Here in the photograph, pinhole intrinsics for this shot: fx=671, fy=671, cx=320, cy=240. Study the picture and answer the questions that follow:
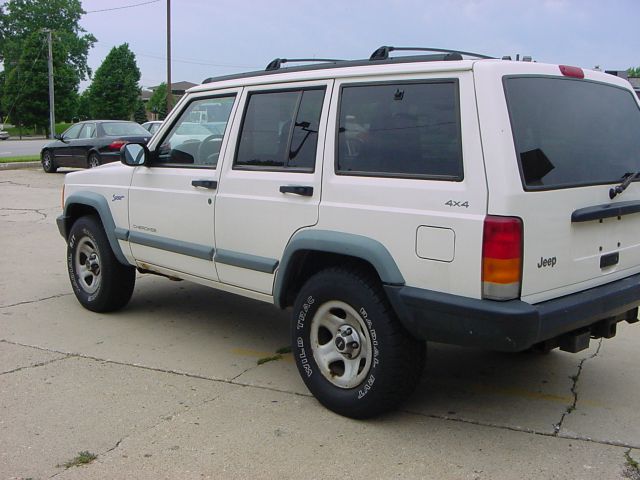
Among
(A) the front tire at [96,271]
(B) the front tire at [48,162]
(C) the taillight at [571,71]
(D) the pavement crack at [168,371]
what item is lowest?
(D) the pavement crack at [168,371]

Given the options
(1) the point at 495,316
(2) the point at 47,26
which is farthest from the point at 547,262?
(2) the point at 47,26

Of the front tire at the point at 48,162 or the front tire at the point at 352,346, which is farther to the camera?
the front tire at the point at 48,162

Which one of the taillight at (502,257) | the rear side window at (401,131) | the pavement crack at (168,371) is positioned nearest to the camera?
the taillight at (502,257)

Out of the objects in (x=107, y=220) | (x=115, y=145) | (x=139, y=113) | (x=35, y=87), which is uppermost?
(x=35, y=87)

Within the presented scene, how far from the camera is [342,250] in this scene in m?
3.72

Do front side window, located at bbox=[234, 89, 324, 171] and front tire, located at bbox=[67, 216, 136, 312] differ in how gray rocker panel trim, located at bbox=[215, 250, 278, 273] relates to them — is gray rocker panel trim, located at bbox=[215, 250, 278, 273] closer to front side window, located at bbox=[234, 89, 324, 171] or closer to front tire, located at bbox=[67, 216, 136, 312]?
front side window, located at bbox=[234, 89, 324, 171]

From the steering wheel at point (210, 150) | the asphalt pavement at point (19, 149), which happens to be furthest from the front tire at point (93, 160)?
the asphalt pavement at point (19, 149)

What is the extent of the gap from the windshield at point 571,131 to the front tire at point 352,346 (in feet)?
3.41

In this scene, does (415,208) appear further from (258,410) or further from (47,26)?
(47,26)

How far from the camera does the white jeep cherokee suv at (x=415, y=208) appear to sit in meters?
3.24

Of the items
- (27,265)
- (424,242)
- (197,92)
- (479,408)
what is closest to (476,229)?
(424,242)

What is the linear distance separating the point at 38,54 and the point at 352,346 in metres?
63.3

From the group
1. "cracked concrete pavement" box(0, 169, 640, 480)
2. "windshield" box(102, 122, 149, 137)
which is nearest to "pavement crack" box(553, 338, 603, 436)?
"cracked concrete pavement" box(0, 169, 640, 480)

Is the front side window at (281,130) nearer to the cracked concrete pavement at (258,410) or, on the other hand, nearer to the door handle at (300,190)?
the door handle at (300,190)
